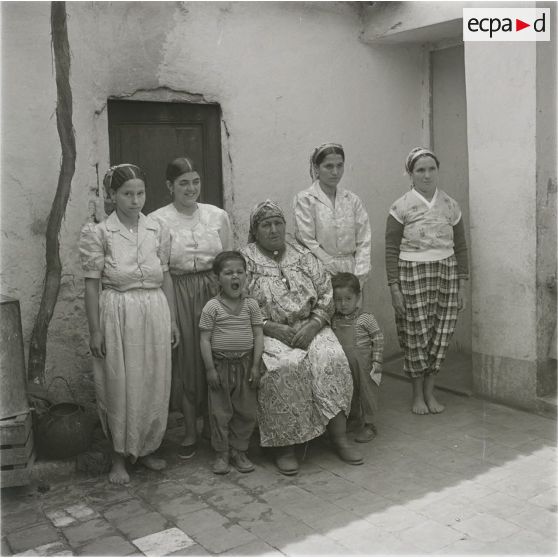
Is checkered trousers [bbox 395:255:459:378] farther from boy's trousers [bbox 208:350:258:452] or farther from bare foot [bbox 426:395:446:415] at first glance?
boy's trousers [bbox 208:350:258:452]

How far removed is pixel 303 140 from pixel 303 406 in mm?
2638

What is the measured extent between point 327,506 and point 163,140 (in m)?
3.03

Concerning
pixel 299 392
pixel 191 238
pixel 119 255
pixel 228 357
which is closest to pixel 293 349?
pixel 299 392

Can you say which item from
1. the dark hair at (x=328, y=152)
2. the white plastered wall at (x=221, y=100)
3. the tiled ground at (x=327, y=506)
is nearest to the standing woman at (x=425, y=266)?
the dark hair at (x=328, y=152)

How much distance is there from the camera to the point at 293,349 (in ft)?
16.0

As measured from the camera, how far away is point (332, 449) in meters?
5.08

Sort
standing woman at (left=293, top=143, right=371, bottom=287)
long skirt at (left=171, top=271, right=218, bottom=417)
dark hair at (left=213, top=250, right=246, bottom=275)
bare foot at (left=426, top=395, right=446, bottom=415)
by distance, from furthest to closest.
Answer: bare foot at (left=426, top=395, right=446, bottom=415) < standing woman at (left=293, top=143, right=371, bottom=287) < long skirt at (left=171, top=271, right=218, bottom=417) < dark hair at (left=213, top=250, right=246, bottom=275)

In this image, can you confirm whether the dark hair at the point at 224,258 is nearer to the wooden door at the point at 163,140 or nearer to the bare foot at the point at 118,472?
the wooden door at the point at 163,140

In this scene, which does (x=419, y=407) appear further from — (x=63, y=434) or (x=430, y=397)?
(x=63, y=434)

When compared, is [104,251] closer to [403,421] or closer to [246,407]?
[246,407]

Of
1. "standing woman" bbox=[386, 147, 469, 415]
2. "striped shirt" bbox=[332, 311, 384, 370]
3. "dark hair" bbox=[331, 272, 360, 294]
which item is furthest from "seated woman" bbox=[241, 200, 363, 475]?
"standing woman" bbox=[386, 147, 469, 415]

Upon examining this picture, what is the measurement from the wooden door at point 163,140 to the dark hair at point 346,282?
1343 mm

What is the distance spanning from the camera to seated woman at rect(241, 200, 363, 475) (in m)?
4.73

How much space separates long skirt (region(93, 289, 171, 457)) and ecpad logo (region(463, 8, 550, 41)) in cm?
312
